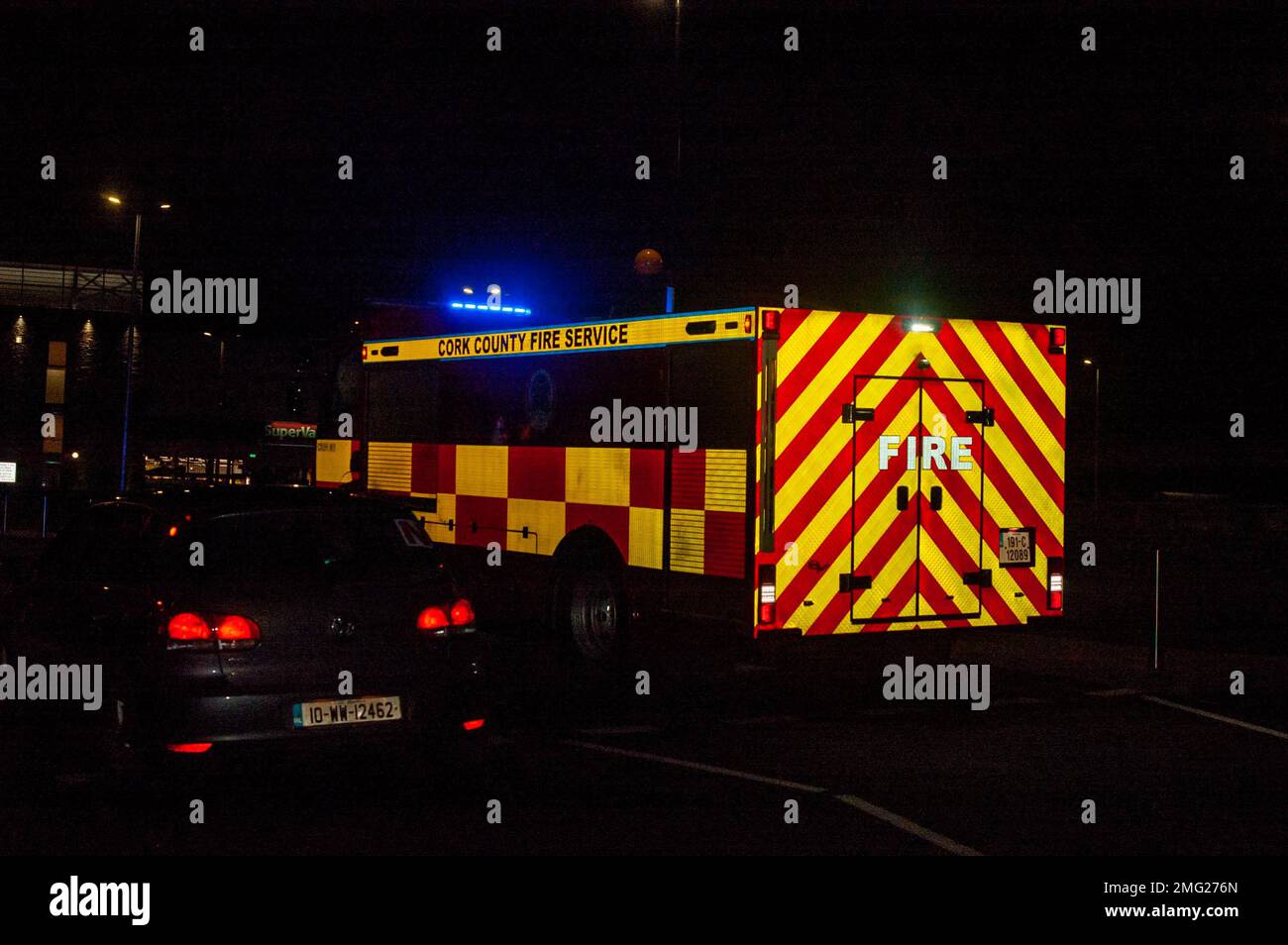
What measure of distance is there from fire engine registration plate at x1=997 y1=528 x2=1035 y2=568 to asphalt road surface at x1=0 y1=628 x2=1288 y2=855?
1045mm

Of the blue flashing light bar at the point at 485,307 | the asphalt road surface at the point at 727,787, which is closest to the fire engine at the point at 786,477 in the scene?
the asphalt road surface at the point at 727,787

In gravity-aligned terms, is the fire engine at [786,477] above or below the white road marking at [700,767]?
above

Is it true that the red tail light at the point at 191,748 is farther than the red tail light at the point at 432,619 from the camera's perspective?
No

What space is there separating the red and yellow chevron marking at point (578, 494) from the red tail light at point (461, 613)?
3018 millimetres

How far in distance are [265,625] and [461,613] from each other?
1.01 m

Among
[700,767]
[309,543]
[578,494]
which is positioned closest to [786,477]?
[578,494]

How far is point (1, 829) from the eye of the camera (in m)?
6.29

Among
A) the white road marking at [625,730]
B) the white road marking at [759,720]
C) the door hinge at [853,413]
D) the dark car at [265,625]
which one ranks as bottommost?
the white road marking at [625,730]

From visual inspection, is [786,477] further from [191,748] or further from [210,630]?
[191,748]

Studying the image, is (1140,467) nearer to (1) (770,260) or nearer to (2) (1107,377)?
(2) (1107,377)

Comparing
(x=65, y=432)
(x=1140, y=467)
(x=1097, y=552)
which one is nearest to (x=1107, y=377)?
(x=1140, y=467)

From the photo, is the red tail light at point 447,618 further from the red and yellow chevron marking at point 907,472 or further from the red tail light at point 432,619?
the red and yellow chevron marking at point 907,472

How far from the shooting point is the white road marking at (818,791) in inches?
241
